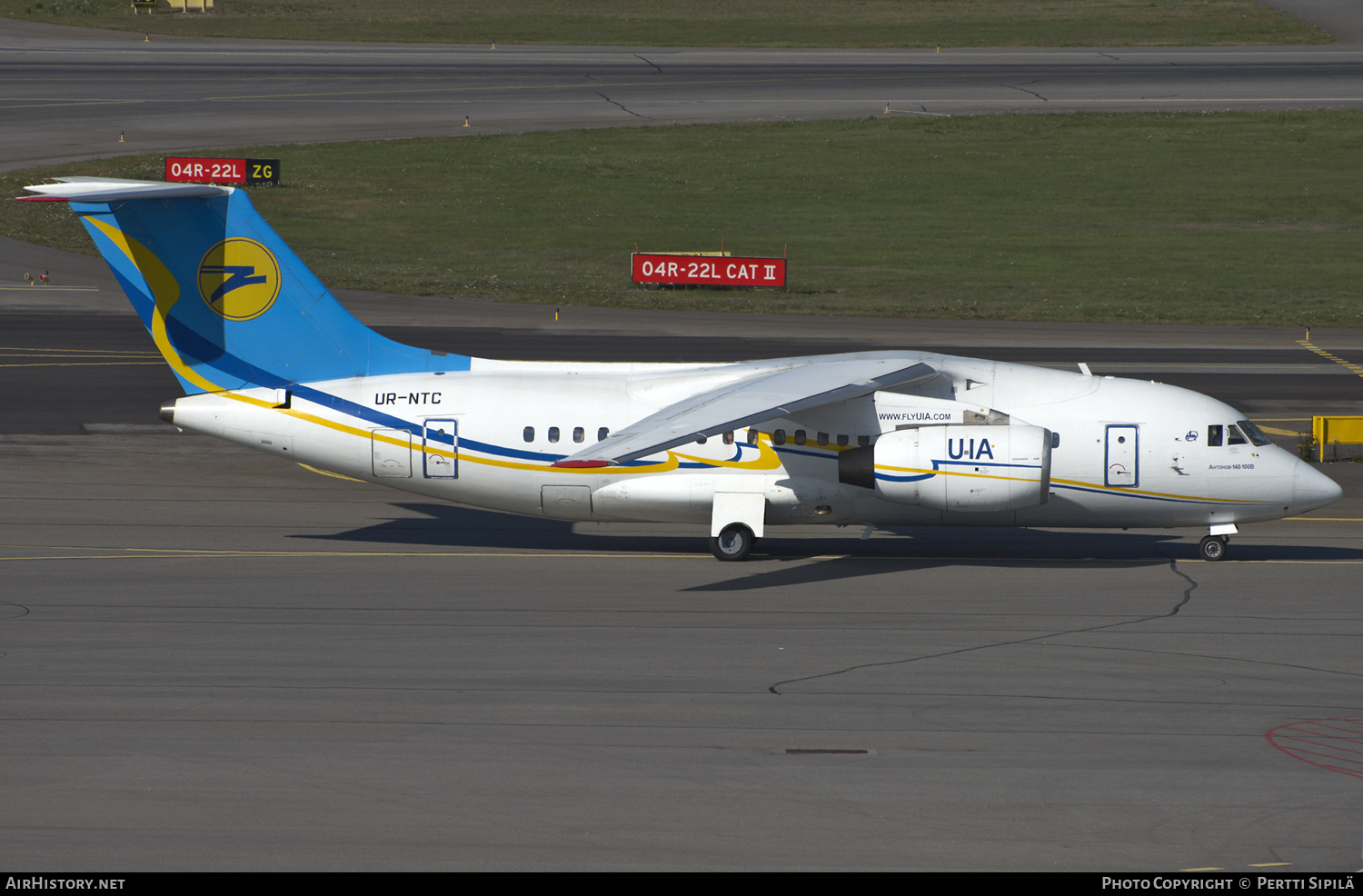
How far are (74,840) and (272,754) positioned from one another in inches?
92.7

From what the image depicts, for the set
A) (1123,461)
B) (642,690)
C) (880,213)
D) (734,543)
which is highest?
(880,213)

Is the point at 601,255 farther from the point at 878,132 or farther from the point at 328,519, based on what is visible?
the point at 328,519

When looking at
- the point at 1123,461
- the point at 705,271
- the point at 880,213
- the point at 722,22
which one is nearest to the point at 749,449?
the point at 1123,461

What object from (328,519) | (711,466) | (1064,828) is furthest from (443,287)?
(1064,828)

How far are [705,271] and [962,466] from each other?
A: 3056 centimetres

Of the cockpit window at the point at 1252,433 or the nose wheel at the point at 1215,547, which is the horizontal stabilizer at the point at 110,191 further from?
the nose wheel at the point at 1215,547

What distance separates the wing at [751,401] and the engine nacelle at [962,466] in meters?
1.07

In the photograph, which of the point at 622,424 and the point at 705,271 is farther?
the point at 705,271

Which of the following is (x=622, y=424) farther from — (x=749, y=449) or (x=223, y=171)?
(x=223, y=171)

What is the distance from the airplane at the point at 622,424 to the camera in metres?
22.7

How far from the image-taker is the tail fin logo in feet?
75.5

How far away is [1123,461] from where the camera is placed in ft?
74.6

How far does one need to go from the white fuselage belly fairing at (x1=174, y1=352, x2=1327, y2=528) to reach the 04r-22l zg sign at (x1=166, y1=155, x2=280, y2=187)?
122 ft

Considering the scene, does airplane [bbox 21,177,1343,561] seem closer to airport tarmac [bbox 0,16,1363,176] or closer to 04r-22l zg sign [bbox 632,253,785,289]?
04r-22l zg sign [bbox 632,253,785,289]
